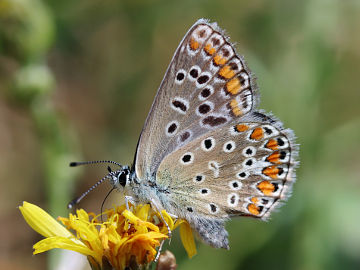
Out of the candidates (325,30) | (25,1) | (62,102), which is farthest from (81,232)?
(62,102)

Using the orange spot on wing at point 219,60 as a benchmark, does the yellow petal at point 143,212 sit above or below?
below

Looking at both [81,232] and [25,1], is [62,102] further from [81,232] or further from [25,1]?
[81,232]

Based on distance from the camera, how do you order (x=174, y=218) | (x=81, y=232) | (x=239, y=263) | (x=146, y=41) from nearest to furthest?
(x=81, y=232) < (x=174, y=218) < (x=239, y=263) < (x=146, y=41)

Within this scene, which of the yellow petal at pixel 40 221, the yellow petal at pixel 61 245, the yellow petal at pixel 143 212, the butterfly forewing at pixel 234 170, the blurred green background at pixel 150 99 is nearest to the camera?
the yellow petal at pixel 61 245

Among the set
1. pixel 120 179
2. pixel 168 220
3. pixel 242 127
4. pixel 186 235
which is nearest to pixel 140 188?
pixel 120 179

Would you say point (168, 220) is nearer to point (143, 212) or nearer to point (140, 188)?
point (143, 212)

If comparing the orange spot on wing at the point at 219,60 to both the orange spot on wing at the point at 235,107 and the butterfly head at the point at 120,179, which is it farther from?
the butterfly head at the point at 120,179

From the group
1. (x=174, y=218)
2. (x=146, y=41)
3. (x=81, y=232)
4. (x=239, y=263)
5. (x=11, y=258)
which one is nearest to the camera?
(x=81, y=232)

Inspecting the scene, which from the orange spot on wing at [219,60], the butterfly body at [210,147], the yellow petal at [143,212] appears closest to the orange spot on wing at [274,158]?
the butterfly body at [210,147]
